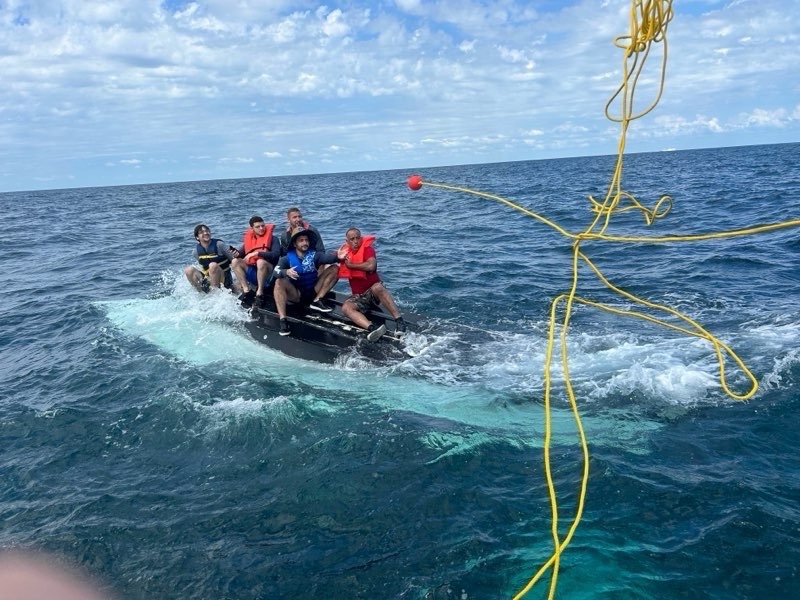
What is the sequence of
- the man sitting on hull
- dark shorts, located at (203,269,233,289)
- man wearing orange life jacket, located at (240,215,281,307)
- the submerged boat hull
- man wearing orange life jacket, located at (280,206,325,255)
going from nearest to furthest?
1. the submerged boat hull
2. man wearing orange life jacket, located at (280,206,325,255)
3. man wearing orange life jacket, located at (240,215,281,307)
4. the man sitting on hull
5. dark shorts, located at (203,269,233,289)

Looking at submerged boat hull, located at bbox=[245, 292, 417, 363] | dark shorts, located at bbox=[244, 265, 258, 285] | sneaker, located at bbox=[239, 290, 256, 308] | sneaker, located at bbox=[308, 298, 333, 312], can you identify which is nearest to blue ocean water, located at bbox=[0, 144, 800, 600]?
sneaker, located at bbox=[239, 290, 256, 308]

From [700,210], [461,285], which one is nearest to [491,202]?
[700,210]

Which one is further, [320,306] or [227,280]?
[227,280]

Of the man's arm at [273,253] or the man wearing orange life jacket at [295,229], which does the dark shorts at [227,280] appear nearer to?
the man's arm at [273,253]

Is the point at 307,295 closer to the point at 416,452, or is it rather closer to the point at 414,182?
the point at 414,182

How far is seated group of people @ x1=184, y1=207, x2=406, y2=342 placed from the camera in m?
9.60

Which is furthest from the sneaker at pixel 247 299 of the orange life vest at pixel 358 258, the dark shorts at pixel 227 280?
the orange life vest at pixel 358 258

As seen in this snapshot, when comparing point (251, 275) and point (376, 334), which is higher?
point (251, 275)

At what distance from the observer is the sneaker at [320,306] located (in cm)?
1051

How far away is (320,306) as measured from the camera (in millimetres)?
10625

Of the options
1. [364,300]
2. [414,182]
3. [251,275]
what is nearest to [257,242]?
[251,275]

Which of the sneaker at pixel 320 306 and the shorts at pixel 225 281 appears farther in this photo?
the shorts at pixel 225 281

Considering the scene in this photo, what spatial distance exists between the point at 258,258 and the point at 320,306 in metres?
1.48

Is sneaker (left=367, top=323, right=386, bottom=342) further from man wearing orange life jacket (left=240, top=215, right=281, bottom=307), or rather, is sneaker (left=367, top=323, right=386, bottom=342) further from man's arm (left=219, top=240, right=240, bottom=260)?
man's arm (left=219, top=240, right=240, bottom=260)
